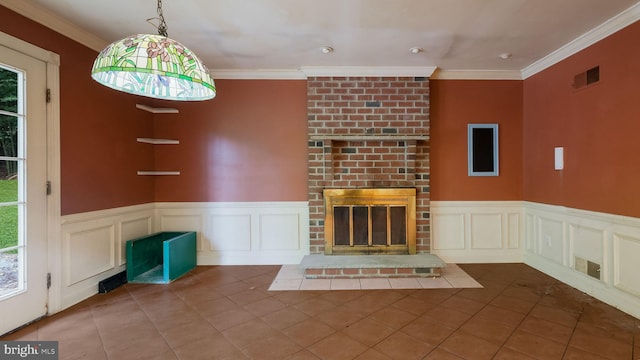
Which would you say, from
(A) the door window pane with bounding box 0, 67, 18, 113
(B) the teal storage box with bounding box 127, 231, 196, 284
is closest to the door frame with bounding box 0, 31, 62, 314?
(A) the door window pane with bounding box 0, 67, 18, 113

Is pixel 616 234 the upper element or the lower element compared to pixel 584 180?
lower

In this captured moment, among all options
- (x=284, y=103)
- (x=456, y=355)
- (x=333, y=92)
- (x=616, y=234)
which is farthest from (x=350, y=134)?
(x=616, y=234)

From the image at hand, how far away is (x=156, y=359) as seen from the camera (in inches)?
69.6

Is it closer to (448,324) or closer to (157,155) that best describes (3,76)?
(157,155)

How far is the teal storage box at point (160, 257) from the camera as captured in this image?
302 centimetres

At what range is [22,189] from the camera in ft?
7.04

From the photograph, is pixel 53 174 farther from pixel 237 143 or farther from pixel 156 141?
pixel 237 143

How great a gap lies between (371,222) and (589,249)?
6.89ft

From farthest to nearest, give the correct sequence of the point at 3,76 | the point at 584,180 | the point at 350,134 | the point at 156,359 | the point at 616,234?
the point at 350,134 < the point at 584,180 < the point at 616,234 < the point at 3,76 < the point at 156,359

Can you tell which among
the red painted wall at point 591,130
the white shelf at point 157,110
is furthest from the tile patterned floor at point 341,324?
the white shelf at point 157,110

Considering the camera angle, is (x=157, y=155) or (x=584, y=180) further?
(x=157, y=155)

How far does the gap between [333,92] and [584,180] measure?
275 centimetres
